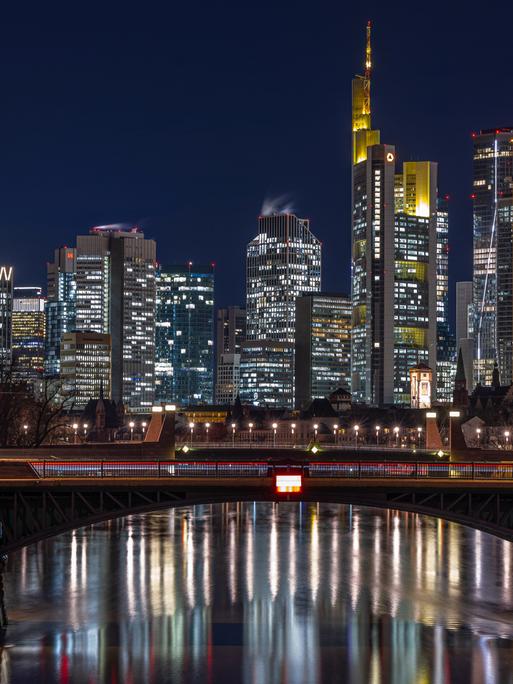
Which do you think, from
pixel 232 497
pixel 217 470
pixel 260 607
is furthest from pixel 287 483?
pixel 217 470

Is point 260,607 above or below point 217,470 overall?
below

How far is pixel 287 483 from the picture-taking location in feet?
197

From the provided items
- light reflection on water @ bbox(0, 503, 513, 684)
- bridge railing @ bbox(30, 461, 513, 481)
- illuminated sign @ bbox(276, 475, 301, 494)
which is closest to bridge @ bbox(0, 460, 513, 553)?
illuminated sign @ bbox(276, 475, 301, 494)

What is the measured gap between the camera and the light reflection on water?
47312 mm

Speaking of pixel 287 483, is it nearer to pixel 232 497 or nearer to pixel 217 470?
pixel 232 497

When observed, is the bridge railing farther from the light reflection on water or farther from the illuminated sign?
the light reflection on water

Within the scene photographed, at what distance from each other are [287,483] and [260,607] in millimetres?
6539

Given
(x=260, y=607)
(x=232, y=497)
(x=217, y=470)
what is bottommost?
(x=260, y=607)

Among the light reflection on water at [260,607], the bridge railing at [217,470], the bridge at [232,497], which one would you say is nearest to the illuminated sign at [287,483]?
the bridge at [232,497]

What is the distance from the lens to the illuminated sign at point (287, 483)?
59.8 m

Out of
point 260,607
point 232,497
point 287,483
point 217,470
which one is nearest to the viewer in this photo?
point 232,497

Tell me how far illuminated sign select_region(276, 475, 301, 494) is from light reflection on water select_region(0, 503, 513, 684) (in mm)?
5793

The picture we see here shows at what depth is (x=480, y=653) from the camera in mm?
50375

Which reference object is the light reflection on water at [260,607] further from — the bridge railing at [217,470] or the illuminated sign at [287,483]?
the illuminated sign at [287,483]
